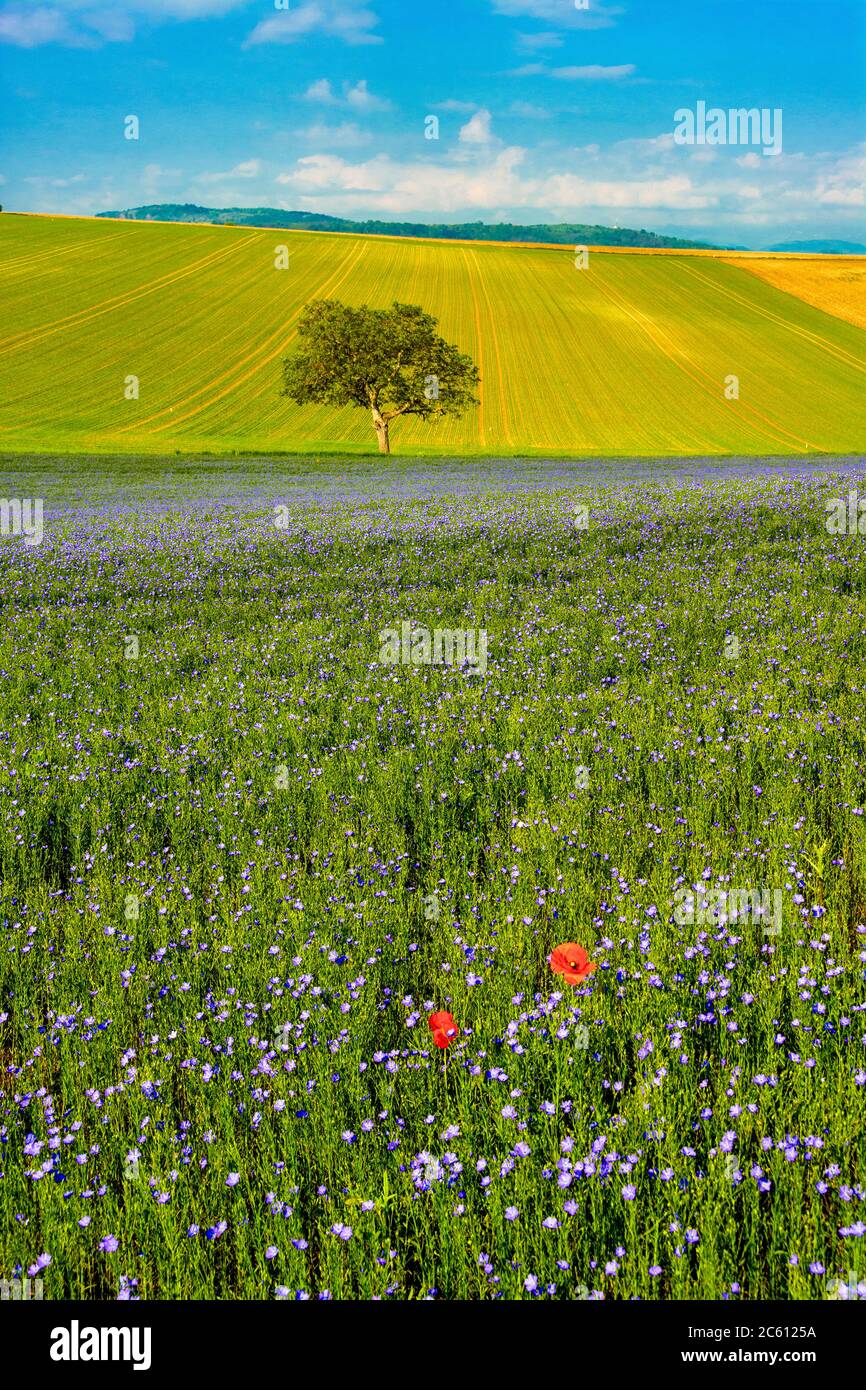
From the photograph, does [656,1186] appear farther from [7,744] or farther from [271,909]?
[7,744]

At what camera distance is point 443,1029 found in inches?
147

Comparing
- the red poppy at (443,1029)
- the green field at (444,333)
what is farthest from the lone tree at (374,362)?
the red poppy at (443,1029)

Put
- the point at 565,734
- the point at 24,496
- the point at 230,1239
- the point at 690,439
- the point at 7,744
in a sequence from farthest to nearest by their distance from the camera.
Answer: the point at 690,439
the point at 24,496
the point at 7,744
the point at 565,734
the point at 230,1239

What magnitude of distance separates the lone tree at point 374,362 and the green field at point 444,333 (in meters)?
4.76

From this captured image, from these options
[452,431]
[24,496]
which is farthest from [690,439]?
[24,496]

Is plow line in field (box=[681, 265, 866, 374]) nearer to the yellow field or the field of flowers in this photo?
the yellow field

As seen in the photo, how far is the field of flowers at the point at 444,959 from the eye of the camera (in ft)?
9.48

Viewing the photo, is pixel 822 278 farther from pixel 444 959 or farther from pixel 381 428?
pixel 444 959

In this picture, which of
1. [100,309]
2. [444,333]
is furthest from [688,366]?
[100,309]

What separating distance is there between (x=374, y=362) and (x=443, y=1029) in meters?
47.8

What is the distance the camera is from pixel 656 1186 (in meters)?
2.91

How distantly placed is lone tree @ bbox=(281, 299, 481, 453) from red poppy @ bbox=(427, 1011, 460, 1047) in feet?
153

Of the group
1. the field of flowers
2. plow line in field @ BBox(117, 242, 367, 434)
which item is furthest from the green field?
the field of flowers
